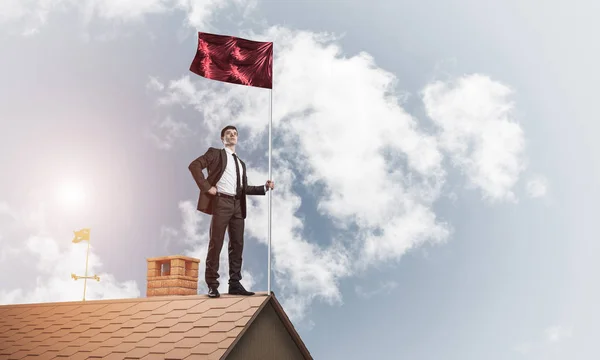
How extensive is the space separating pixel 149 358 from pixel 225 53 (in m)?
4.43

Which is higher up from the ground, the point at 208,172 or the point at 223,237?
the point at 208,172

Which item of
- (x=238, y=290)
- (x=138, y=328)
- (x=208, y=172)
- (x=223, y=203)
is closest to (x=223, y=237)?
(x=223, y=203)

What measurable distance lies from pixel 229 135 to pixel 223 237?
58.6 inches

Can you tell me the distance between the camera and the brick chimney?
9.63 metres

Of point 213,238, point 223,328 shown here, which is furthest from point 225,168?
point 223,328

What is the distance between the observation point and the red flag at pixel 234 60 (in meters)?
8.78

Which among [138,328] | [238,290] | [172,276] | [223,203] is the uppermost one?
[223,203]

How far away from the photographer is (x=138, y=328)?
7.91 meters

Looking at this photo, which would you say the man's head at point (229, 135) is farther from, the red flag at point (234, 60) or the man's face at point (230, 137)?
the red flag at point (234, 60)

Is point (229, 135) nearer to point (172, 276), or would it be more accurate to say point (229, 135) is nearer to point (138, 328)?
point (172, 276)

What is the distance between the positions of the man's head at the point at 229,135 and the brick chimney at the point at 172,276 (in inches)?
89.1

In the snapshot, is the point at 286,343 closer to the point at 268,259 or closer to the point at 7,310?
the point at 268,259

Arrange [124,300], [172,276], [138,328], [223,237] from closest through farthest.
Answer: [138,328]
[223,237]
[124,300]
[172,276]

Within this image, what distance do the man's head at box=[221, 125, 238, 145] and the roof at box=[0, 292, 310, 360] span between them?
86.5 inches
